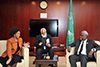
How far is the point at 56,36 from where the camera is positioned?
516cm

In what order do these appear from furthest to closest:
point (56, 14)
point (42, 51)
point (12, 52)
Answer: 1. point (56, 14)
2. point (42, 51)
3. point (12, 52)

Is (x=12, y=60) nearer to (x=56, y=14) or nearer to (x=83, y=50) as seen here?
(x=83, y=50)

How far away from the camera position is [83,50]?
275 centimetres

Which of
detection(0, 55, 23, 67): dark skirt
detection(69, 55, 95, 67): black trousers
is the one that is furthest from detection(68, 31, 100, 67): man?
detection(0, 55, 23, 67): dark skirt

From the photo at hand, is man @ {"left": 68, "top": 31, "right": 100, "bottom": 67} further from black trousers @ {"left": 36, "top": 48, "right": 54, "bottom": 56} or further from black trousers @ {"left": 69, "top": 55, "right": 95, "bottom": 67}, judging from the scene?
black trousers @ {"left": 36, "top": 48, "right": 54, "bottom": 56}

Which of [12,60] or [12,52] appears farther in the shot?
[12,52]

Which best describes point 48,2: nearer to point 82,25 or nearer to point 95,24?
point 82,25

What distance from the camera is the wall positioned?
5176mm

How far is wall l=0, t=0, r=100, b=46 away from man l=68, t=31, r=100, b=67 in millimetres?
2439

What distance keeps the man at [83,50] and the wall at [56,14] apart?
244 centimetres

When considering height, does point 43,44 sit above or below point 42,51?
above

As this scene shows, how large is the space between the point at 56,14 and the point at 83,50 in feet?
9.20

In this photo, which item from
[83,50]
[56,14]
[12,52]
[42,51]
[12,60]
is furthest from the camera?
[56,14]

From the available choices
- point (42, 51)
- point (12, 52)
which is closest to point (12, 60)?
point (12, 52)
